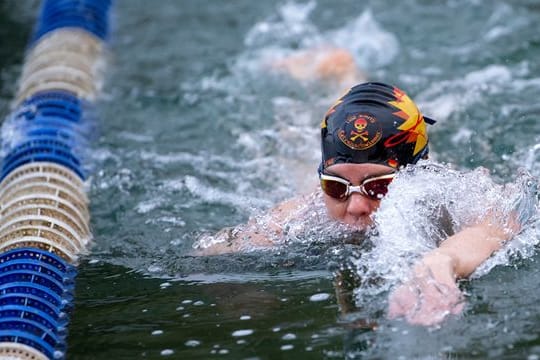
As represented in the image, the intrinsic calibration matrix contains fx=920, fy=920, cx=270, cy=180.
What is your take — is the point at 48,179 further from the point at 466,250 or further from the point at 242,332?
the point at 466,250

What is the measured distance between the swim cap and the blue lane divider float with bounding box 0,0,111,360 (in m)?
1.38

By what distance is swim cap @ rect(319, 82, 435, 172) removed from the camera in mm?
4074

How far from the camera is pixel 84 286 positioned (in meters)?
4.24

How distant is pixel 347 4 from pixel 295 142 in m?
3.12

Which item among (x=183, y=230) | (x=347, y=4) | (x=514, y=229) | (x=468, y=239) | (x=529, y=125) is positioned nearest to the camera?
(x=468, y=239)

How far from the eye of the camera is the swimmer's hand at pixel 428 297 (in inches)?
132

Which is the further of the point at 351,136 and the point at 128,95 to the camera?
the point at 128,95

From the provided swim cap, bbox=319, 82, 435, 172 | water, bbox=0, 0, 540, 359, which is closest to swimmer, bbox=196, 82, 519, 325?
swim cap, bbox=319, 82, 435, 172

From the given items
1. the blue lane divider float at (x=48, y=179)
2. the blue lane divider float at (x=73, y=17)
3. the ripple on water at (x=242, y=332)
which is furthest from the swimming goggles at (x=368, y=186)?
the blue lane divider float at (x=73, y=17)

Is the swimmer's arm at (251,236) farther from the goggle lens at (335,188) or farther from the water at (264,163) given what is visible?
the goggle lens at (335,188)

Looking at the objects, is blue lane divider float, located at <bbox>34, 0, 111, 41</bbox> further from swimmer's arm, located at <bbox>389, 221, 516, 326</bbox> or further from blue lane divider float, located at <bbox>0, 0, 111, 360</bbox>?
swimmer's arm, located at <bbox>389, 221, 516, 326</bbox>

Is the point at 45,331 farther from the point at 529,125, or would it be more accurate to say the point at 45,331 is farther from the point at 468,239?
the point at 529,125

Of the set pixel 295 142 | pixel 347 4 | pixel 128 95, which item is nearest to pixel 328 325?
pixel 295 142

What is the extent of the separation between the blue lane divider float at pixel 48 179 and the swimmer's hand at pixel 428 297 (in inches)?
52.3
